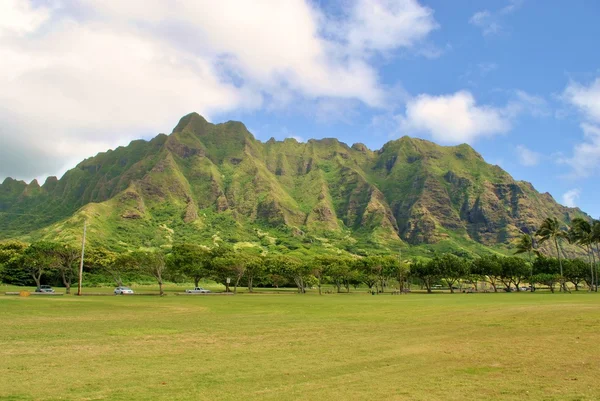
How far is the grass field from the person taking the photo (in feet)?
37.8

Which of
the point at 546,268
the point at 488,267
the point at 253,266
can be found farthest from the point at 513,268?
the point at 253,266

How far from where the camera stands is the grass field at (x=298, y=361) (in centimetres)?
1153

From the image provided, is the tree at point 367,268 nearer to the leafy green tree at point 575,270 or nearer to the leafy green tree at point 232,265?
the leafy green tree at point 232,265

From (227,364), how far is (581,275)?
114m

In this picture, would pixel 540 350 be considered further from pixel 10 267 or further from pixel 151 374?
pixel 10 267

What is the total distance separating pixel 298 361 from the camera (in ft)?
51.5

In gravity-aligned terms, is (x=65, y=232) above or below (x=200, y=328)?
above

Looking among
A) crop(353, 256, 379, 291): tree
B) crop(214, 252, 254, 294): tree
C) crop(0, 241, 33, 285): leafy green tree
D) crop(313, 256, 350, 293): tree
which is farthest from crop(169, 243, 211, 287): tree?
crop(353, 256, 379, 291): tree

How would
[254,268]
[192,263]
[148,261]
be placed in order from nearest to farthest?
1. [148,261]
2. [192,263]
3. [254,268]

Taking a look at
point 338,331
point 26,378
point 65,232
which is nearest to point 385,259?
point 338,331

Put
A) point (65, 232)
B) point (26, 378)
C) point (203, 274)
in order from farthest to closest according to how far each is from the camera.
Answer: point (65, 232) < point (203, 274) < point (26, 378)

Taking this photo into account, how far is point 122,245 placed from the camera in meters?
163

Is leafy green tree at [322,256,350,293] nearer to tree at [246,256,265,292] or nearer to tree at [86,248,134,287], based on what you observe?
tree at [246,256,265,292]

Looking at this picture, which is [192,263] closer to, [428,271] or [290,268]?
[290,268]
